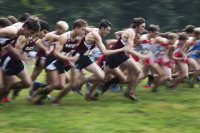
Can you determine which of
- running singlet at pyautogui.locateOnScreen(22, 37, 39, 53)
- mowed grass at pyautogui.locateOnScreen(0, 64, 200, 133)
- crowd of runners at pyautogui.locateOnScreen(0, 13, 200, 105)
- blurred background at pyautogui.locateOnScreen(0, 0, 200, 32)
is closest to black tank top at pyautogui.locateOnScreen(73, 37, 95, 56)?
crowd of runners at pyautogui.locateOnScreen(0, 13, 200, 105)

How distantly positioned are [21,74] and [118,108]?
1.96 m

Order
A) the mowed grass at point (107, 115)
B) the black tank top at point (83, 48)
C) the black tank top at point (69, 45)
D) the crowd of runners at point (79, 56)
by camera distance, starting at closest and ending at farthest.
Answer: the mowed grass at point (107, 115) → the crowd of runners at point (79, 56) → the black tank top at point (69, 45) → the black tank top at point (83, 48)

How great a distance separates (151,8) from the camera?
33.9 m

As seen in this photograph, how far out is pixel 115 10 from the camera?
112ft

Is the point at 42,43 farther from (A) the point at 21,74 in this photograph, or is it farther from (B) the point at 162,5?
(B) the point at 162,5

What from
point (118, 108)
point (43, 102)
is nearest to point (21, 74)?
point (43, 102)

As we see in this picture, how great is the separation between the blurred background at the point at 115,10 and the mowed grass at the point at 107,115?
2280cm

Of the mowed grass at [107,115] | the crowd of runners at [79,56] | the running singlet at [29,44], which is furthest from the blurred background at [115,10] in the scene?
the running singlet at [29,44]

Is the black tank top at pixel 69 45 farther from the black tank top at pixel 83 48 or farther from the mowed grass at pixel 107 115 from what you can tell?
the mowed grass at pixel 107 115

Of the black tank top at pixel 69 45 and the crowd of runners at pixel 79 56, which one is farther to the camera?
the black tank top at pixel 69 45

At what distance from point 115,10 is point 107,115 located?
84.8 ft

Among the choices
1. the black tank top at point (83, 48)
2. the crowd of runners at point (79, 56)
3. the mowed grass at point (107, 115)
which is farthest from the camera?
the black tank top at point (83, 48)

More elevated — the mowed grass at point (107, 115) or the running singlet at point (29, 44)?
the running singlet at point (29, 44)

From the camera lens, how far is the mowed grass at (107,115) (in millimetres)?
7672
